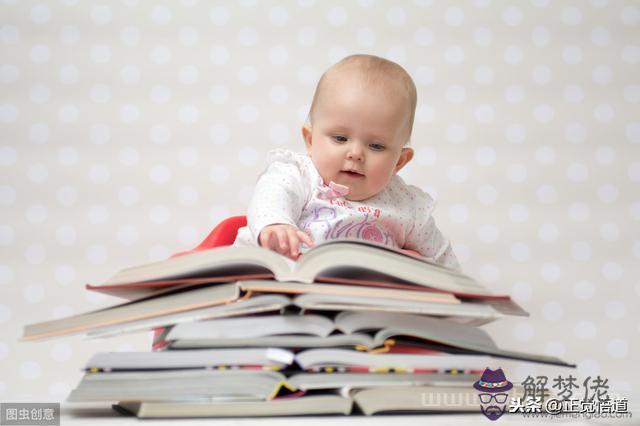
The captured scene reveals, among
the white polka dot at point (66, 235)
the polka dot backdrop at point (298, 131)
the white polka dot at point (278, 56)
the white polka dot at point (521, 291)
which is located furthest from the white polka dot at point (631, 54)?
the white polka dot at point (66, 235)

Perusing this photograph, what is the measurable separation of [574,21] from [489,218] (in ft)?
2.26

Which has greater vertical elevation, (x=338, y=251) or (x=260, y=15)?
(x=260, y=15)

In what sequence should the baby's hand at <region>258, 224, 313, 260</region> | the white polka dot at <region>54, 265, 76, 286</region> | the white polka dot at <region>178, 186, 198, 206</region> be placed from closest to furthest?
the baby's hand at <region>258, 224, 313, 260</region>
the white polka dot at <region>54, 265, 76, 286</region>
the white polka dot at <region>178, 186, 198, 206</region>

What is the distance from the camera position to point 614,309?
2215 mm

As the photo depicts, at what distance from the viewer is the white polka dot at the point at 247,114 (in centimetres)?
237

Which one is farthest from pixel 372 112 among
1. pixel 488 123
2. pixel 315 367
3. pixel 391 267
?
pixel 488 123

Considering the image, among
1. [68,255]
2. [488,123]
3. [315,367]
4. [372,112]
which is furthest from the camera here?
[488,123]

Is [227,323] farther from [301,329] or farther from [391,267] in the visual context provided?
[391,267]

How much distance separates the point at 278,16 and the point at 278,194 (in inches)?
41.4

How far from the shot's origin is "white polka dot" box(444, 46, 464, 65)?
2.44 meters

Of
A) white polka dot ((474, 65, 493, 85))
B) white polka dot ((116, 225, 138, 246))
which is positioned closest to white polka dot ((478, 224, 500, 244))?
white polka dot ((474, 65, 493, 85))

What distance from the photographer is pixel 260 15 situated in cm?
245

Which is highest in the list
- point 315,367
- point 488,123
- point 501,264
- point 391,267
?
point 488,123

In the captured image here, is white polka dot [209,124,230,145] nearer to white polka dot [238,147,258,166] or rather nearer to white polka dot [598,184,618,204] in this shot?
white polka dot [238,147,258,166]
